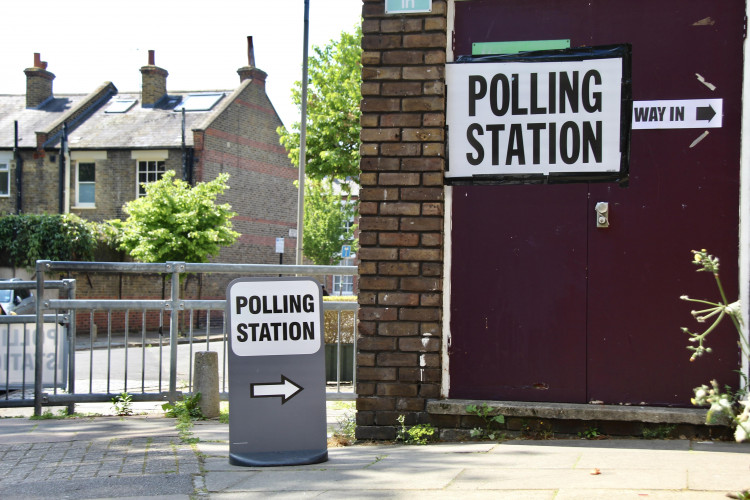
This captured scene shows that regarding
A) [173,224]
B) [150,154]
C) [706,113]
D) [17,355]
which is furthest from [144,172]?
[706,113]

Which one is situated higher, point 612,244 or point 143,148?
point 143,148

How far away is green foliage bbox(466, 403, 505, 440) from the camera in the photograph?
5188 mm

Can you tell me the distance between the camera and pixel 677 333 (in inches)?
198

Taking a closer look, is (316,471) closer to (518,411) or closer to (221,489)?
(221,489)

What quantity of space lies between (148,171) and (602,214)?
28.3 meters

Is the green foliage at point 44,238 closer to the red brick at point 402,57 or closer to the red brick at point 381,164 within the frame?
the red brick at point 381,164

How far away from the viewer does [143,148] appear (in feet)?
101

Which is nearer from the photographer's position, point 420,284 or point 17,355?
point 420,284

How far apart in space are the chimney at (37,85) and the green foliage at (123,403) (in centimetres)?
3290

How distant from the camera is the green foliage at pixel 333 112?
23562mm

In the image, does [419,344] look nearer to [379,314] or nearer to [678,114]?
[379,314]

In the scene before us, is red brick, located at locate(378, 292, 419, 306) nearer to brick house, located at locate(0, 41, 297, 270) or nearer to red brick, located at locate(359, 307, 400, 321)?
red brick, located at locate(359, 307, 400, 321)

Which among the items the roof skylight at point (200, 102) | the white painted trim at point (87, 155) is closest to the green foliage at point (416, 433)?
the white painted trim at point (87, 155)

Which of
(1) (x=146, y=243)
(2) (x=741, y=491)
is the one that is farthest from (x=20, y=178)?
(2) (x=741, y=491)
